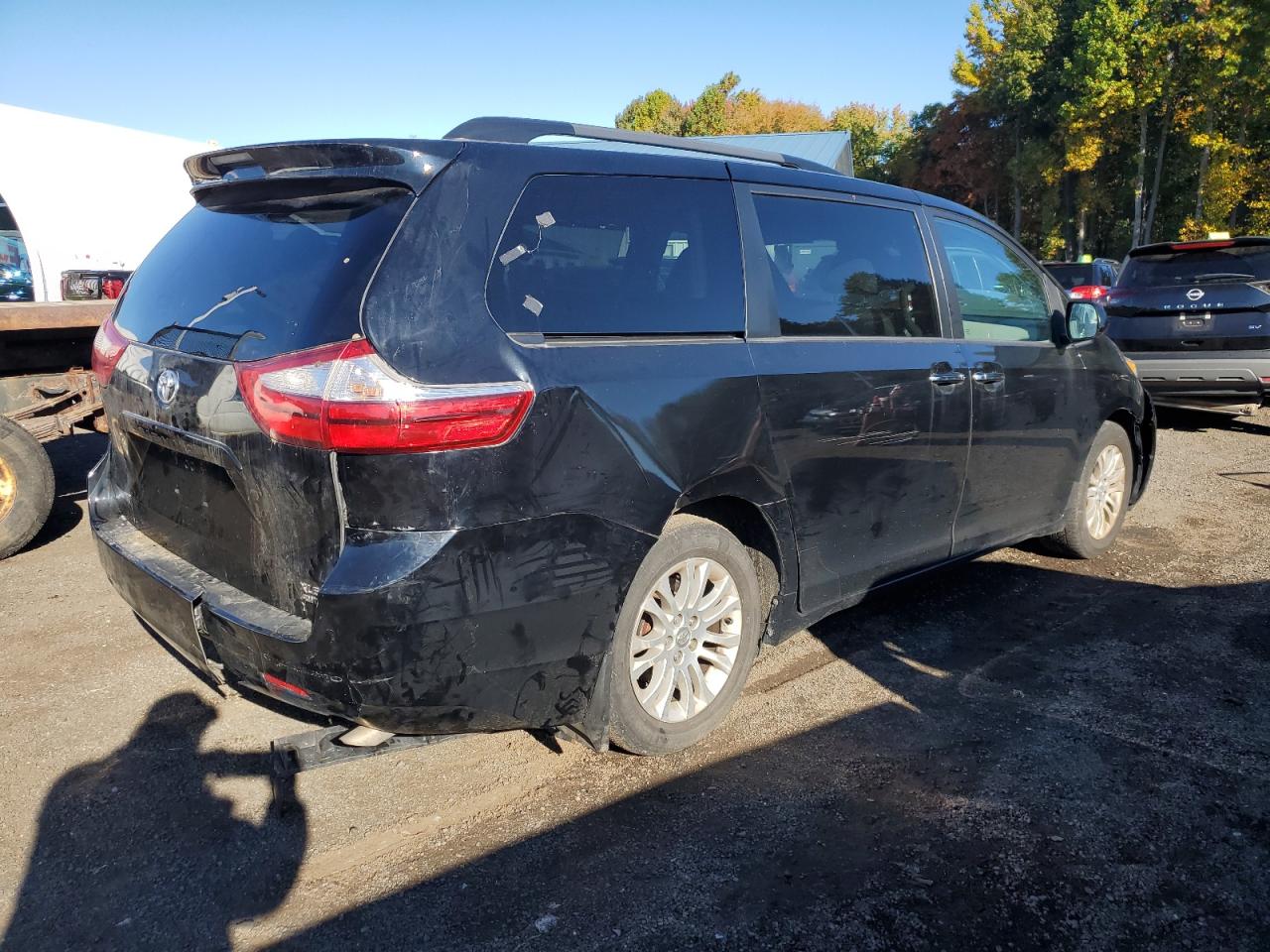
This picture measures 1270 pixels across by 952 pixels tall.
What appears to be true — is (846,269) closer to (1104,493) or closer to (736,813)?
(736,813)

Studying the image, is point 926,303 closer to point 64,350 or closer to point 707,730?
point 707,730

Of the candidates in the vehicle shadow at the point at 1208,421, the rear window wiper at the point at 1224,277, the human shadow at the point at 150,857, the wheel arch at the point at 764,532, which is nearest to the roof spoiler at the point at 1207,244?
the rear window wiper at the point at 1224,277

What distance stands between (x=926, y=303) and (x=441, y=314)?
236cm

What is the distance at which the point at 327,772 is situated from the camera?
3189 millimetres

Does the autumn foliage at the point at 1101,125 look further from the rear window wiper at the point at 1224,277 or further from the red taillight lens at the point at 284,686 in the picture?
the red taillight lens at the point at 284,686

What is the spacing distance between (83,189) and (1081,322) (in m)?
15.4

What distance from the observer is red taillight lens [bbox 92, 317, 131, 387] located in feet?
10.4

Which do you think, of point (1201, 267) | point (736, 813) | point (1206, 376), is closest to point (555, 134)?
point (736, 813)

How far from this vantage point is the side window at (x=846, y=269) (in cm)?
343

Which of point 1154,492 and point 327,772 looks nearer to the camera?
point 327,772

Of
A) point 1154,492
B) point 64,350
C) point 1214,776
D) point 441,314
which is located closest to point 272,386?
point 441,314

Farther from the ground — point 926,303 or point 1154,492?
point 926,303

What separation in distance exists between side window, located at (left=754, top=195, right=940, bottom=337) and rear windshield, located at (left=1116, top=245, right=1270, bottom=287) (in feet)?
20.6

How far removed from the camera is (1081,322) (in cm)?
474
